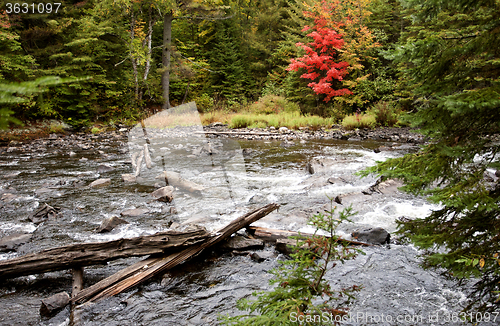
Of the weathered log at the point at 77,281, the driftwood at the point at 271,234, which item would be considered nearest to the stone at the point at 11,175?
the weathered log at the point at 77,281

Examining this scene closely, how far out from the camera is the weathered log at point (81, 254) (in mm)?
3213

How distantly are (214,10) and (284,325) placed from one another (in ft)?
75.1

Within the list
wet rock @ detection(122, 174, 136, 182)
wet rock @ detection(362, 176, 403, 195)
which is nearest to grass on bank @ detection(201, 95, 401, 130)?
wet rock @ detection(362, 176, 403, 195)

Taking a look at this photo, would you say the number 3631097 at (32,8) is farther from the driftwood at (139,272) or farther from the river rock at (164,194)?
the driftwood at (139,272)

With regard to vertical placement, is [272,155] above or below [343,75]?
below

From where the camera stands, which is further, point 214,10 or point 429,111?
point 214,10

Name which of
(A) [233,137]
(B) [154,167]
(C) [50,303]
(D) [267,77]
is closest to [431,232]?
(C) [50,303]

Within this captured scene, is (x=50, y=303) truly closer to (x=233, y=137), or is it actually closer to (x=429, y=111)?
(x=429, y=111)

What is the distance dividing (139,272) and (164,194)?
3266mm

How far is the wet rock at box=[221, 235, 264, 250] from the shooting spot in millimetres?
4234

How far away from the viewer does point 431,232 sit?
2352 mm

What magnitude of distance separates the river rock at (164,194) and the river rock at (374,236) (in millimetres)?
3985

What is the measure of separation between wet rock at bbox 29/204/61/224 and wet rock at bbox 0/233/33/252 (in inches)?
25.9

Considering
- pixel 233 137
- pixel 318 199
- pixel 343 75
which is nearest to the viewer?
pixel 318 199
